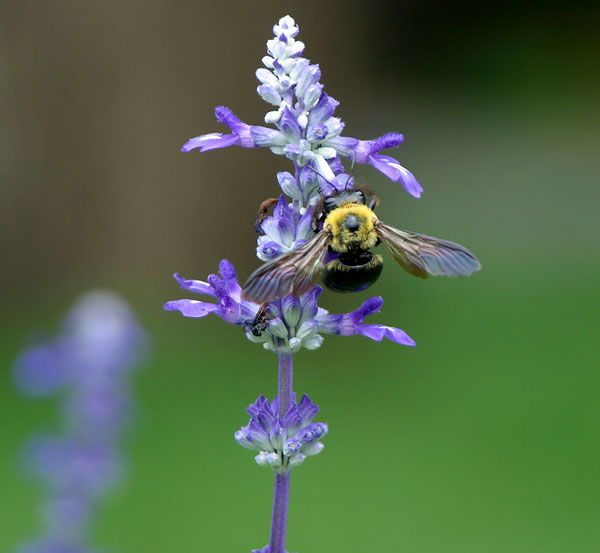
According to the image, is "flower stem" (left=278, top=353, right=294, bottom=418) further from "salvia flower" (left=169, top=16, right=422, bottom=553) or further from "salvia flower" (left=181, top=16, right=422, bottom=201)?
"salvia flower" (left=181, top=16, right=422, bottom=201)

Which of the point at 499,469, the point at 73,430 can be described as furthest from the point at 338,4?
the point at 73,430

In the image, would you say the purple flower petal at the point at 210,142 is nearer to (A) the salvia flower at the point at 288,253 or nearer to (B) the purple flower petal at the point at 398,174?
(A) the salvia flower at the point at 288,253

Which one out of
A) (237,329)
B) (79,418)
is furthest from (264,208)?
(237,329)

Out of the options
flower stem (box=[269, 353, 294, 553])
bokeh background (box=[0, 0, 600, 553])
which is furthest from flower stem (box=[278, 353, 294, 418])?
bokeh background (box=[0, 0, 600, 553])

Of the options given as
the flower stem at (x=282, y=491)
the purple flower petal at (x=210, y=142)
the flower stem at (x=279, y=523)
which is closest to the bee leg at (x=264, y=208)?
the purple flower petal at (x=210, y=142)

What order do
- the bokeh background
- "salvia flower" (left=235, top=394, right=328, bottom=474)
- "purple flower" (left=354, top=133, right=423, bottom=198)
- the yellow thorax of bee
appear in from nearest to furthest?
"salvia flower" (left=235, top=394, right=328, bottom=474)
"purple flower" (left=354, top=133, right=423, bottom=198)
the yellow thorax of bee
the bokeh background
